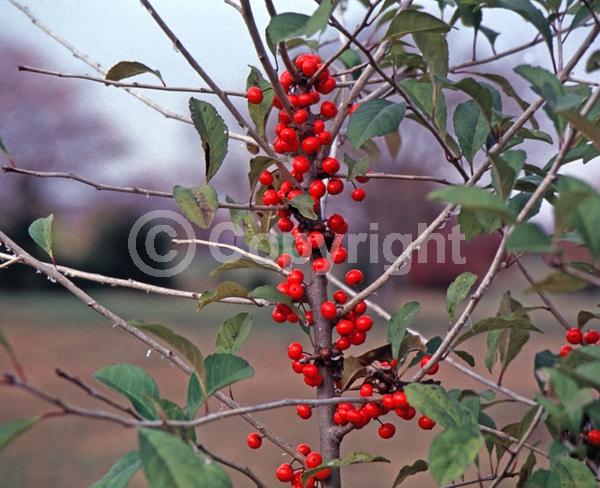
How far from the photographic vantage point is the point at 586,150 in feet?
2.36

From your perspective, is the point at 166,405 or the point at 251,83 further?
the point at 251,83

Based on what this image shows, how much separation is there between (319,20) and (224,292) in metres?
0.28

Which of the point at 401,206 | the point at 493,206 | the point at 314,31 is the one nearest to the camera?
the point at 493,206

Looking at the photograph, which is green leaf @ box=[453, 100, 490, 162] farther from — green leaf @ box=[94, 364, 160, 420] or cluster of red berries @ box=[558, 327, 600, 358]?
green leaf @ box=[94, 364, 160, 420]

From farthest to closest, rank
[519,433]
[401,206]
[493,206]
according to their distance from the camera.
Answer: [401,206], [519,433], [493,206]

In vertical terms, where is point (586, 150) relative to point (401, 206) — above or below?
above

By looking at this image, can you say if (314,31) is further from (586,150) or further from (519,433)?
(519,433)

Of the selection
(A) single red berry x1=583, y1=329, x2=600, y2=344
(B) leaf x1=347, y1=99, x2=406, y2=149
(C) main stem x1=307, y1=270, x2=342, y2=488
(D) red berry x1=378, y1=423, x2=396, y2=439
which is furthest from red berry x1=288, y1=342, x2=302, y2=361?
(A) single red berry x1=583, y1=329, x2=600, y2=344

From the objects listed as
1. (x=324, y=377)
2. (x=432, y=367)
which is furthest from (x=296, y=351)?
(x=432, y=367)

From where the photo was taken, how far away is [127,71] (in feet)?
2.48

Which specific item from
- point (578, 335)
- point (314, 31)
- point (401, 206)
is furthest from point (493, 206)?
point (401, 206)

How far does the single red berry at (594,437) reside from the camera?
704 millimetres

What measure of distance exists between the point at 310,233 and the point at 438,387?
8.7 inches

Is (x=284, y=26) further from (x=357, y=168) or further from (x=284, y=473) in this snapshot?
(x=284, y=473)
